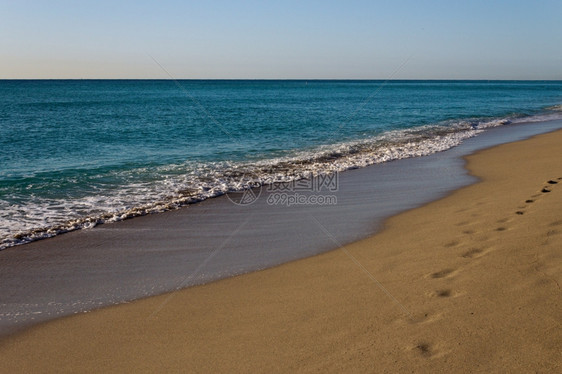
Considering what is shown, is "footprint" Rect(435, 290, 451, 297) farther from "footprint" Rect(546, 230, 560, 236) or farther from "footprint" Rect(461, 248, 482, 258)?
"footprint" Rect(546, 230, 560, 236)

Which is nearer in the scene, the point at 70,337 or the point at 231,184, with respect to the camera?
the point at 70,337

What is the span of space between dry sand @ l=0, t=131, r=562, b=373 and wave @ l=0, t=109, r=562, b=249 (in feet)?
12.0

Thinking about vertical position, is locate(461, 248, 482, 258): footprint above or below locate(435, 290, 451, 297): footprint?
above

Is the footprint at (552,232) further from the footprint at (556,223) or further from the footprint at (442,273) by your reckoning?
the footprint at (442,273)

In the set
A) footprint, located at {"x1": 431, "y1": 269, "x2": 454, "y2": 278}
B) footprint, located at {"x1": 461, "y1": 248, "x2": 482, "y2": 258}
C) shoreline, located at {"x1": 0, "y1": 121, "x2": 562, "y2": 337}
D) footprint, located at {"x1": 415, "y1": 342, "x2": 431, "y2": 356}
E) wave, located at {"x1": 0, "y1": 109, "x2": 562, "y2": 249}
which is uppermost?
footprint, located at {"x1": 461, "y1": 248, "x2": 482, "y2": 258}

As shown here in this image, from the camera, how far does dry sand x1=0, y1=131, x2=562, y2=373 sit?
11.7ft

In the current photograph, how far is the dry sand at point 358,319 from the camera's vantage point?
3576mm

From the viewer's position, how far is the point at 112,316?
15.4ft

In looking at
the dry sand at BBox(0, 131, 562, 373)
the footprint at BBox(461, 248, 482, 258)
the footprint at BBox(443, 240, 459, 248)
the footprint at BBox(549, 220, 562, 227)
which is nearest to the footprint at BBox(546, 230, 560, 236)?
the dry sand at BBox(0, 131, 562, 373)

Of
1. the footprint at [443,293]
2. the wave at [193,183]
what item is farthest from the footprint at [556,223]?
the wave at [193,183]

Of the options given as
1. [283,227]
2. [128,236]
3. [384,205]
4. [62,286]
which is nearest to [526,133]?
[384,205]

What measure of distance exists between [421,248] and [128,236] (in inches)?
179

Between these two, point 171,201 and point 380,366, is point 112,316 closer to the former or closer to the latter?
point 380,366

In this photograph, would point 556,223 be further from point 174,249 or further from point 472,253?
point 174,249
